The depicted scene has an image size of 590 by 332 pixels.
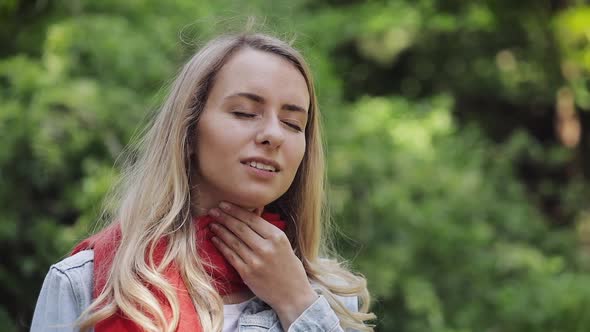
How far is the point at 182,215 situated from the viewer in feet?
5.75

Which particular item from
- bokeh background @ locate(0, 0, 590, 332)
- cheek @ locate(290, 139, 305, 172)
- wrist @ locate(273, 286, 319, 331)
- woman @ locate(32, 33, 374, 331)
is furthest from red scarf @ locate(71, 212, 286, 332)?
bokeh background @ locate(0, 0, 590, 332)

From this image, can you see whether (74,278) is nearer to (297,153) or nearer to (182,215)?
(182,215)

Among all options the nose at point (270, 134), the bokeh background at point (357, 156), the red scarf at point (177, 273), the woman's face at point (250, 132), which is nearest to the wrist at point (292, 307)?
the red scarf at point (177, 273)

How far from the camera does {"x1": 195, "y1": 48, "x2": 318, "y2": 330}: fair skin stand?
1706 mm

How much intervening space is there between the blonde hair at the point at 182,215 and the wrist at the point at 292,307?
0.45 feet

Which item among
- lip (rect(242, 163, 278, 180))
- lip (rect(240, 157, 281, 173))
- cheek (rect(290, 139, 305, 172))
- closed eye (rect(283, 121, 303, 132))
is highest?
closed eye (rect(283, 121, 303, 132))

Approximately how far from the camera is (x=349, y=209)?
4.31 m

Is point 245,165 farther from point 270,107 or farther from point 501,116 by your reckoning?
point 501,116

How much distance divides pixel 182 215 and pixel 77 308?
29 cm

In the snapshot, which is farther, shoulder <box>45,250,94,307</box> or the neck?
the neck

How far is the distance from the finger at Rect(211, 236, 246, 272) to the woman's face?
0.09 meters

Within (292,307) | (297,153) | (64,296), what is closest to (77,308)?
(64,296)

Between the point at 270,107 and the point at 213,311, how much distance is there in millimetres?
443

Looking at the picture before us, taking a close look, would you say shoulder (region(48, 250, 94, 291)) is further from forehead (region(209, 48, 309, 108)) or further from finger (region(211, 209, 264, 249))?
forehead (region(209, 48, 309, 108))
